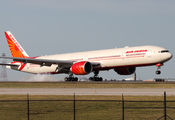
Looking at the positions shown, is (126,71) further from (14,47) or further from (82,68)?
(14,47)

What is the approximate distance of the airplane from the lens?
51500 mm

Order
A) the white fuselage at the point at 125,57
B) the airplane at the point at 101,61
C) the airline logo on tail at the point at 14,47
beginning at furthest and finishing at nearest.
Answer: the airline logo on tail at the point at 14,47, the airplane at the point at 101,61, the white fuselage at the point at 125,57

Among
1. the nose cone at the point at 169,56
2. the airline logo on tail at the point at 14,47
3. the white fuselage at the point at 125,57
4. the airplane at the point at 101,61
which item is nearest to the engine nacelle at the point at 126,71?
the airplane at the point at 101,61

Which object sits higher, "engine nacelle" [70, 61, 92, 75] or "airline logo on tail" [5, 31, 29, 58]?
"airline logo on tail" [5, 31, 29, 58]

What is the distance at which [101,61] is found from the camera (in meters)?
57.7

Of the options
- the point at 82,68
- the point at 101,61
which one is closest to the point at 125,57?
the point at 101,61

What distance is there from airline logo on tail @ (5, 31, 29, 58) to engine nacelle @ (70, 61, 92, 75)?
21.1 metres

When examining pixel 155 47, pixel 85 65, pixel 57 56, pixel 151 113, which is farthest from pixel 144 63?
pixel 151 113

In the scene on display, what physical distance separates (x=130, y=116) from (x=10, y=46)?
61.6 m

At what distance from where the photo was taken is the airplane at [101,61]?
51500mm

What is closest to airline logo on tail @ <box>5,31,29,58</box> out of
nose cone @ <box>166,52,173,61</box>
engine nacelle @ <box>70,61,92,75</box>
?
engine nacelle @ <box>70,61,92,75</box>

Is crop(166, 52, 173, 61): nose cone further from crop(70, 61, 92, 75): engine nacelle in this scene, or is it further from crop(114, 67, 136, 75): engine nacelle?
crop(70, 61, 92, 75): engine nacelle

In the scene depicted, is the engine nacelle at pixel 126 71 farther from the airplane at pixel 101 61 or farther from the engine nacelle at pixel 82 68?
the engine nacelle at pixel 82 68

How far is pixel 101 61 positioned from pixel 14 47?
87.2 ft
